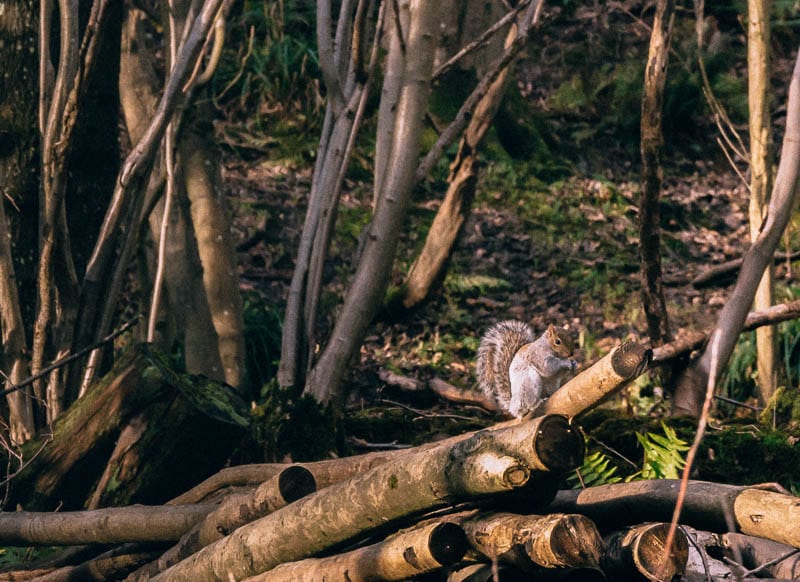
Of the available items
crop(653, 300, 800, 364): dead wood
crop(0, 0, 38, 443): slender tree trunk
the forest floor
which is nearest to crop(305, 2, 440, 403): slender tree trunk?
crop(653, 300, 800, 364): dead wood

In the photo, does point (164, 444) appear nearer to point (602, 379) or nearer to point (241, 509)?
point (241, 509)

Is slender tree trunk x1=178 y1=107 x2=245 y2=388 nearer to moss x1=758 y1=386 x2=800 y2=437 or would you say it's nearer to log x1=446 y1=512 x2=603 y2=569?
moss x1=758 y1=386 x2=800 y2=437

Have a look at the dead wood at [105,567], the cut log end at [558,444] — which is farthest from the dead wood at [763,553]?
the dead wood at [105,567]

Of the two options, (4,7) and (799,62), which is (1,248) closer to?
(4,7)

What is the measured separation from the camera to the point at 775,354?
639 cm

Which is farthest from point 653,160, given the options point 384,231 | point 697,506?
point 697,506

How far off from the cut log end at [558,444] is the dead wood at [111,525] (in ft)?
5.72

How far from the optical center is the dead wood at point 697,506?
8.22 feet

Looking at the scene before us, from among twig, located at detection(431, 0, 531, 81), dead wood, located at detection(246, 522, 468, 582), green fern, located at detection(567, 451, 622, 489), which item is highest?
twig, located at detection(431, 0, 531, 81)

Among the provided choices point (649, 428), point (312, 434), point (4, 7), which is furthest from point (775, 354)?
point (4, 7)

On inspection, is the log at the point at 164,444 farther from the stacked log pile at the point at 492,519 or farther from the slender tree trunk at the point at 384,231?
the stacked log pile at the point at 492,519

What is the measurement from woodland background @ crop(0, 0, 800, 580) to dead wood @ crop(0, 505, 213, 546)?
22 centimetres

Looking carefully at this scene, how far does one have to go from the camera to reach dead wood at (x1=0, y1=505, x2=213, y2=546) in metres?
3.62

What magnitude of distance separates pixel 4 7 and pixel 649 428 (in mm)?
3875
